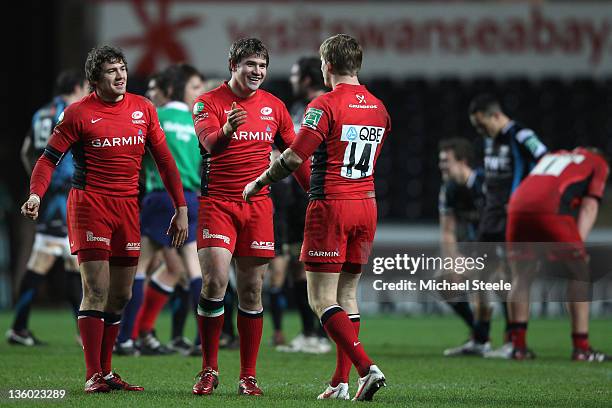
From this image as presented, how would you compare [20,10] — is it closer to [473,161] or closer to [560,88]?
[560,88]

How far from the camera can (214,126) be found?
5719 mm

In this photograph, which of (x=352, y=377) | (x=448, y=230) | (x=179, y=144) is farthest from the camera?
(x=448, y=230)

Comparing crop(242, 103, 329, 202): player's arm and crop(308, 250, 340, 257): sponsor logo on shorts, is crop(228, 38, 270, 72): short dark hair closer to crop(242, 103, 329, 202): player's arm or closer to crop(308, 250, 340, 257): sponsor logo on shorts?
crop(242, 103, 329, 202): player's arm

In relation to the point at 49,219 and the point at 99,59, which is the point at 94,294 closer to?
the point at 99,59

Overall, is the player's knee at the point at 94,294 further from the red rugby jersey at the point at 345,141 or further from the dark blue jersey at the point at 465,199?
the dark blue jersey at the point at 465,199

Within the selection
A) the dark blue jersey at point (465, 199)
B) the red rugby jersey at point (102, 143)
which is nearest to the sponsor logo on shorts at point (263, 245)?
the red rugby jersey at point (102, 143)

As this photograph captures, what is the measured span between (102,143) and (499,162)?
4.03m

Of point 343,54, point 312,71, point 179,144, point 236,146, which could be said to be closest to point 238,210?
point 236,146

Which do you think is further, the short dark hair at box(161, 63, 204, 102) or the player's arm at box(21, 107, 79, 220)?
the short dark hair at box(161, 63, 204, 102)

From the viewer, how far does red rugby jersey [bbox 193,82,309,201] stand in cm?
584

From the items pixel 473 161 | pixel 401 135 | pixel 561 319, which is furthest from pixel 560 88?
pixel 473 161

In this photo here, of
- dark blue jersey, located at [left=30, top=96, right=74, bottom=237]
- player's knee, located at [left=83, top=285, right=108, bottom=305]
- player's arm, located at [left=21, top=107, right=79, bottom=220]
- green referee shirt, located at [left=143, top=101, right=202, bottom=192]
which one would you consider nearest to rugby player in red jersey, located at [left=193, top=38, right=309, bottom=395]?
player's knee, located at [left=83, top=285, right=108, bottom=305]

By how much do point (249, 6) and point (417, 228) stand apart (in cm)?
369

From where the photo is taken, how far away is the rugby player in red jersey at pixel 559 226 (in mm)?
8219
